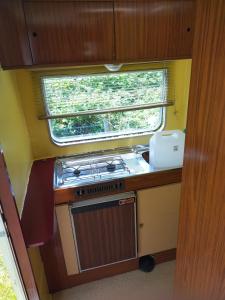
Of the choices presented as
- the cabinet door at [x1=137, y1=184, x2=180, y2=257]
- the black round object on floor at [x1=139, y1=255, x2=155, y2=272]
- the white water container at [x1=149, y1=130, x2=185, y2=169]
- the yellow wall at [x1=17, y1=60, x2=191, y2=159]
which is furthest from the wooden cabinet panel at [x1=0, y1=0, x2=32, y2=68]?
the black round object on floor at [x1=139, y1=255, x2=155, y2=272]

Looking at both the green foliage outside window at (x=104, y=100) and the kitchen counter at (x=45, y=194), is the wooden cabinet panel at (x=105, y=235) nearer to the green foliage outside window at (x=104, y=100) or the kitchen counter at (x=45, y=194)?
the kitchen counter at (x=45, y=194)

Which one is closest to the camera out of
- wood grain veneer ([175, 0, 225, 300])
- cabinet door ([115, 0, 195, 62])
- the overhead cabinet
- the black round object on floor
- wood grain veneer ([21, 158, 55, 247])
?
wood grain veneer ([175, 0, 225, 300])

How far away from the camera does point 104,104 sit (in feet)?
6.01

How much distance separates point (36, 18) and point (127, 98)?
3.03 feet

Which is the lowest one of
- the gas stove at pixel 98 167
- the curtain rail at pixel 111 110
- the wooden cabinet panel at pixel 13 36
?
the gas stove at pixel 98 167

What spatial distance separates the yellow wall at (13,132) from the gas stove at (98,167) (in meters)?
0.27

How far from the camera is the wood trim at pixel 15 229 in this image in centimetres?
88

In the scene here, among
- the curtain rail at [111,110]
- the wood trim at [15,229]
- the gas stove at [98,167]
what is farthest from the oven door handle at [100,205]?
the curtain rail at [111,110]

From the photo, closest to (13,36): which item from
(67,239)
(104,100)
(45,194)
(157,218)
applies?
(104,100)

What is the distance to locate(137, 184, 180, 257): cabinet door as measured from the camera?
5.29ft

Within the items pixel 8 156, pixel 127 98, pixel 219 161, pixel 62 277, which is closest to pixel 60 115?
pixel 127 98

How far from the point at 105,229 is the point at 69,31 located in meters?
1.36

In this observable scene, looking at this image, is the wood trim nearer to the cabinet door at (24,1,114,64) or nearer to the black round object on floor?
the cabinet door at (24,1,114,64)

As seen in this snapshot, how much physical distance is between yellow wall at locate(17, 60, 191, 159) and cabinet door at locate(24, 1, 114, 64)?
434 millimetres
